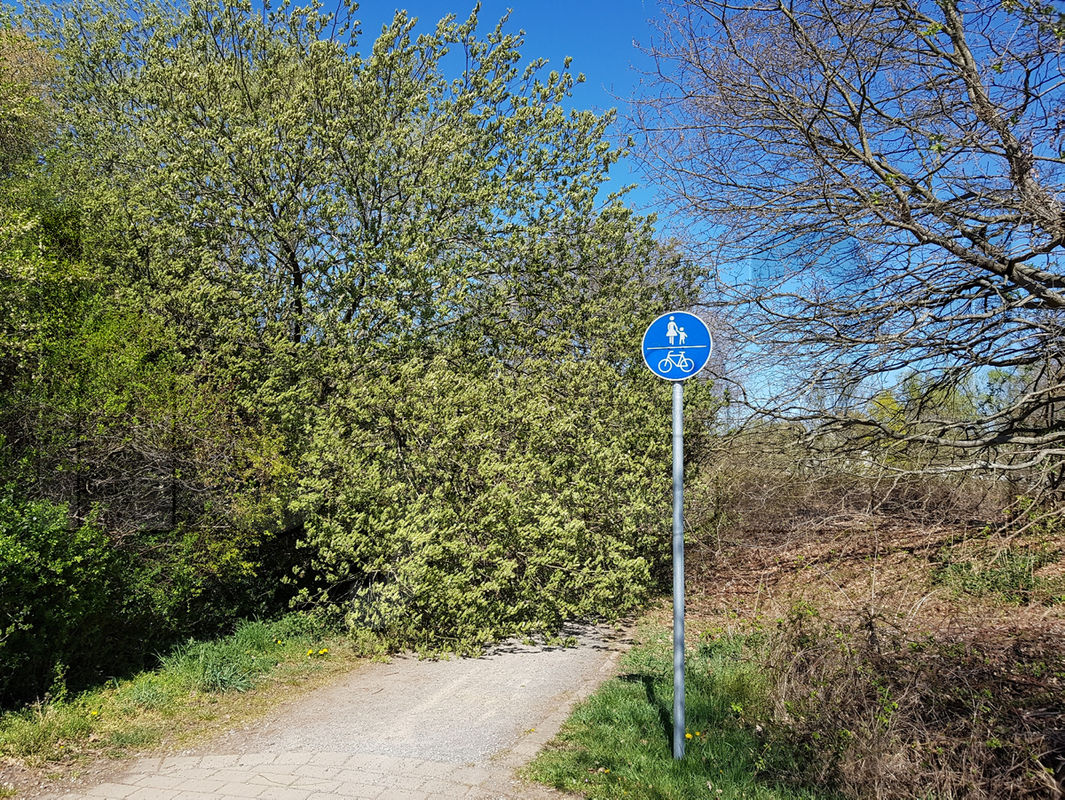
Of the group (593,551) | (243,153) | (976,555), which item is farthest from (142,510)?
(976,555)

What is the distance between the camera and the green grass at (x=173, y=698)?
4988mm

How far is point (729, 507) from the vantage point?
10.8 meters

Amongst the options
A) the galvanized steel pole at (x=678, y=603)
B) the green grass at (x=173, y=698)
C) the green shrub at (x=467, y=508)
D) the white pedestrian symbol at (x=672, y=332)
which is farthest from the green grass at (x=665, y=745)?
the green grass at (x=173, y=698)

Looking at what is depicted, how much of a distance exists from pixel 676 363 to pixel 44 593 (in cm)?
525

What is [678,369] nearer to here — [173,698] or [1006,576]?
[173,698]

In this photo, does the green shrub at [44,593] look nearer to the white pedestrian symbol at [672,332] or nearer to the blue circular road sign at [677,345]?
the blue circular road sign at [677,345]

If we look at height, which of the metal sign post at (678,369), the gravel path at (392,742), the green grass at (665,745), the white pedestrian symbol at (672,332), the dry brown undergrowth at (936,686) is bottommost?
the gravel path at (392,742)

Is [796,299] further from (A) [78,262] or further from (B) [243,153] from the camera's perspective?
(A) [78,262]

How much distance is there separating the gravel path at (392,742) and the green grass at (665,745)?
9.7 inches

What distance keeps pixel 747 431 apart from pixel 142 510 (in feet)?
24.2

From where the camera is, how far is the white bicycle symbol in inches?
189

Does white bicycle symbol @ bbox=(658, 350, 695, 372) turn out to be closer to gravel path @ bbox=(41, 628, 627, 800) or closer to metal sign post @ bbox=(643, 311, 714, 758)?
metal sign post @ bbox=(643, 311, 714, 758)

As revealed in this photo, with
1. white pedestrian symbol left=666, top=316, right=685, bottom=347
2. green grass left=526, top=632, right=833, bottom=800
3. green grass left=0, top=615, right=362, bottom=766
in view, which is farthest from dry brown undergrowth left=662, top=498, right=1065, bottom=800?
green grass left=0, top=615, right=362, bottom=766

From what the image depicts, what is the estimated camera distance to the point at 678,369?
4.81 m
